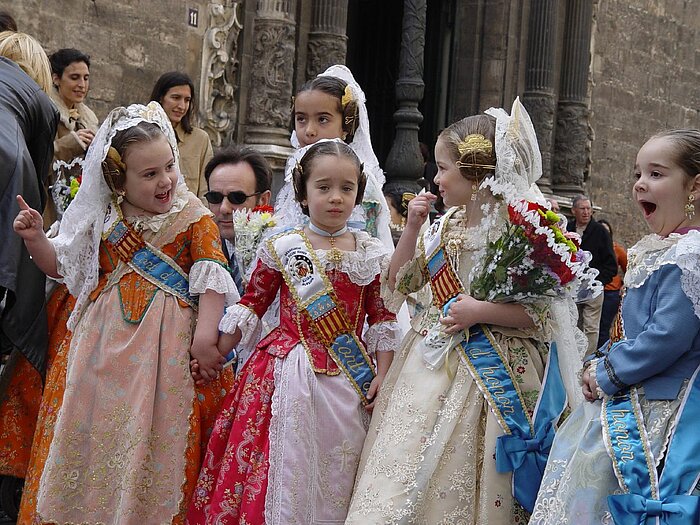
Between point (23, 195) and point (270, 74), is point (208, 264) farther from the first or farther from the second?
point (270, 74)

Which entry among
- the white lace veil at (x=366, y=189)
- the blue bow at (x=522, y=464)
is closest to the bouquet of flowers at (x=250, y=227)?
the white lace veil at (x=366, y=189)

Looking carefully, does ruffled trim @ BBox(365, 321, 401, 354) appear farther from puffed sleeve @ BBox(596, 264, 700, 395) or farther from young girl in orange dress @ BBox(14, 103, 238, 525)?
puffed sleeve @ BBox(596, 264, 700, 395)

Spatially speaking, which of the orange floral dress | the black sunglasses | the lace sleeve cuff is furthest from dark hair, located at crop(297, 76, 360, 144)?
the lace sleeve cuff

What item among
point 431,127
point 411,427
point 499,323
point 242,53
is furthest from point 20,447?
point 431,127

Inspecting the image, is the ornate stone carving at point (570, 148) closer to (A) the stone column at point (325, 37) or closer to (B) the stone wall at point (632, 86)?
(B) the stone wall at point (632, 86)

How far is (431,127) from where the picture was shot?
50.7ft

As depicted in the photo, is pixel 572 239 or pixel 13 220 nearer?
pixel 572 239

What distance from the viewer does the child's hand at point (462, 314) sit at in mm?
4105

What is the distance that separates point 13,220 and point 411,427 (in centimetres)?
163

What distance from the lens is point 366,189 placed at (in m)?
4.87

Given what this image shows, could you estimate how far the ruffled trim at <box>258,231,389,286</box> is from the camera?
4.33 m

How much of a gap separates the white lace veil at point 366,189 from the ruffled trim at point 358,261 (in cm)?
21

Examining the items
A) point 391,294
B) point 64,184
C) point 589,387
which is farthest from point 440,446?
point 64,184

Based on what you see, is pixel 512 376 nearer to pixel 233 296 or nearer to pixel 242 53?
pixel 233 296
